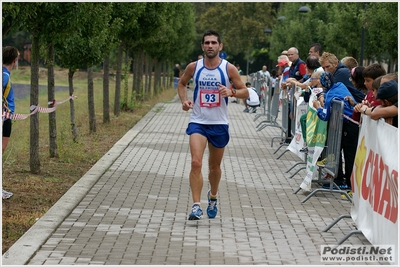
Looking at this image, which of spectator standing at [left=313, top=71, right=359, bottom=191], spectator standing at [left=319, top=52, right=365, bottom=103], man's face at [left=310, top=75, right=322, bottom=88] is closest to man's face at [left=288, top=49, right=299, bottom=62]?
man's face at [left=310, top=75, right=322, bottom=88]

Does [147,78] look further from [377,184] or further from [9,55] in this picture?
[377,184]

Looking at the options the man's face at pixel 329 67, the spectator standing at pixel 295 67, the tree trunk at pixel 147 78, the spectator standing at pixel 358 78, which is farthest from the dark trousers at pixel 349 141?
the tree trunk at pixel 147 78

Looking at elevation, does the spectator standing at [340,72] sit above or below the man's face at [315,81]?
above

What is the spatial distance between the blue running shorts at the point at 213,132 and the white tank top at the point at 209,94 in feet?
0.18

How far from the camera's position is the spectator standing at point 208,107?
9.41m

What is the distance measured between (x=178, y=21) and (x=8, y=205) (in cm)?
3279

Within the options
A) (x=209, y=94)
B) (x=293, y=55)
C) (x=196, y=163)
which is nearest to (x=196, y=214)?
(x=196, y=163)

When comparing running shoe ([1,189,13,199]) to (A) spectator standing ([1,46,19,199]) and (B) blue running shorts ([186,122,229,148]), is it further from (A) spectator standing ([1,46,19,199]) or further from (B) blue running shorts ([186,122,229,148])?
(B) blue running shorts ([186,122,229,148])

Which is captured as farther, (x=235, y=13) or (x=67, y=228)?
(x=235, y=13)

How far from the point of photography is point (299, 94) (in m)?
14.6

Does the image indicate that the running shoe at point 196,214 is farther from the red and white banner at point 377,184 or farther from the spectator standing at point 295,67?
the spectator standing at point 295,67

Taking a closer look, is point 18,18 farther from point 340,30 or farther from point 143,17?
point 340,30

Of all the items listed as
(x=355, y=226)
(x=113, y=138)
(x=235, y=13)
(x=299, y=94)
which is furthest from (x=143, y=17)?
(x=235, y=13)

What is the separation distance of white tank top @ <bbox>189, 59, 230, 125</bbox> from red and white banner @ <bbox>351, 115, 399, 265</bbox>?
151cm
